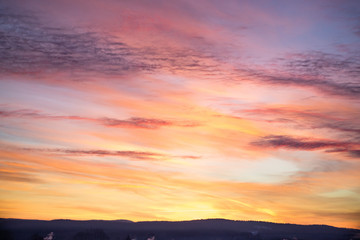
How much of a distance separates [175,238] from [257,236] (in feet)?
66.4

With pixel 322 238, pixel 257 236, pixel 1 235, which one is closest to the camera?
pixel 322 238

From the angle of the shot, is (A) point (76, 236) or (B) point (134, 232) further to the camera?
(B) point (134, 232)

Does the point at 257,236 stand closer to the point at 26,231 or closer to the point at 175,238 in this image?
the point at 175,238

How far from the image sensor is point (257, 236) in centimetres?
10631

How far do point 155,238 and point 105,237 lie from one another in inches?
491

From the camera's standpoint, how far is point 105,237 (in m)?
106

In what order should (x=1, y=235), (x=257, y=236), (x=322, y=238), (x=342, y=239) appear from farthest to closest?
1. (x=257, y=236)
2. (x=1, y=235)
3. (x=322, y=238)
4. (x=342, y=239)

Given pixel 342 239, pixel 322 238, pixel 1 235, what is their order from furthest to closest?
pixel 1 235, pixel 322 238, pixel 342 239

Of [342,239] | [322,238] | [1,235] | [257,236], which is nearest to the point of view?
[342,239]

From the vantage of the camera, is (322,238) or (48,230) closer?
(322,238)

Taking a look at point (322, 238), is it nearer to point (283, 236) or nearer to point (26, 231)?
point (283, 236)

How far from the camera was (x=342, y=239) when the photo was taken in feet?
274

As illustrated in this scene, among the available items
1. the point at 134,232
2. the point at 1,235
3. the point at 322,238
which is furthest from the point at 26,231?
the point at 322,238

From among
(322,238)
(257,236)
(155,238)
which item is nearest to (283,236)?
(257,236)
